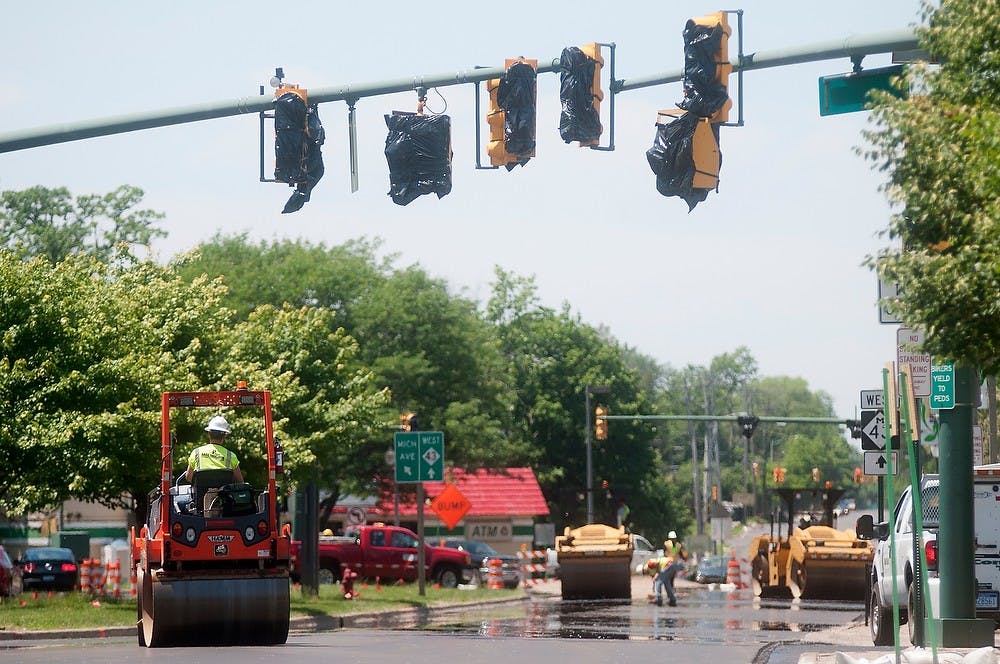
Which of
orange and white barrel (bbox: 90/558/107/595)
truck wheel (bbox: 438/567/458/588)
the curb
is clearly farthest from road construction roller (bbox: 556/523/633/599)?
truck wheel (bbox: 438/567/458/588)

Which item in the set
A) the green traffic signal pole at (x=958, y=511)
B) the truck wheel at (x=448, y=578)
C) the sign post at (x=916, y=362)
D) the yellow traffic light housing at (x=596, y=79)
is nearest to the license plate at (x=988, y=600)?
the green traffic signal pole at (x=958, y=511)

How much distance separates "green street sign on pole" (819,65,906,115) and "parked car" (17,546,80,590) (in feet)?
112

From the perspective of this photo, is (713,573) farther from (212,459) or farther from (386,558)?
(212,459)

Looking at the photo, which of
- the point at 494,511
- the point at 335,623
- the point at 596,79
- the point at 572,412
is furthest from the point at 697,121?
the point at 572,412

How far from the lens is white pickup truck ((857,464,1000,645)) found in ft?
58.1

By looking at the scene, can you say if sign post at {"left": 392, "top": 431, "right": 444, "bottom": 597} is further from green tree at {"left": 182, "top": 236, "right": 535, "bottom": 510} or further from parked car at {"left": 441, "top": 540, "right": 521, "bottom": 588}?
green tree at {"left": 182, "top": 236, "right": 535, "bottom": 510}

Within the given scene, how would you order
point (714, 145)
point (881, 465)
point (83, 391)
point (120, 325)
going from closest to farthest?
1. point (714, 145)
2. point (881, 465)
3. point (83, 391)
4. point (120, 325)

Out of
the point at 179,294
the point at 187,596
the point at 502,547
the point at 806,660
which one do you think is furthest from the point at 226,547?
the point at 502,547

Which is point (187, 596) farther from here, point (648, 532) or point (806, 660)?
point (648, 532)

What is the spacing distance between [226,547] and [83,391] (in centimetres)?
1027

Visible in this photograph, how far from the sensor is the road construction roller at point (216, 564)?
16438 millimetres

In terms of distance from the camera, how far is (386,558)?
46.3m

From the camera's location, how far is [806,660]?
52.5 feet

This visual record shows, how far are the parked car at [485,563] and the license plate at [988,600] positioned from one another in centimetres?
2928
